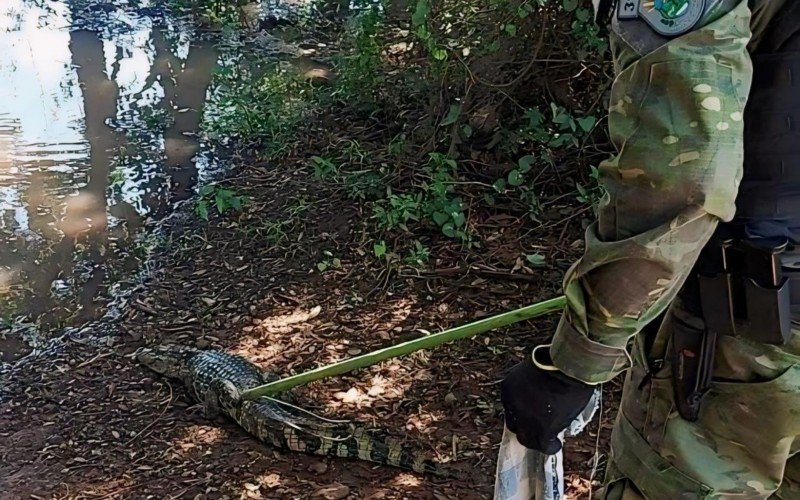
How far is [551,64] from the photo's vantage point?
184 inches

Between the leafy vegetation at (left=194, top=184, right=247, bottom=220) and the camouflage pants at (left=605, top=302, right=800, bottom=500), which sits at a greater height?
the camouflage pants at (left=605, top=302, right=800, bottom=500)

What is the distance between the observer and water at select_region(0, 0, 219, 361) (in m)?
5.09

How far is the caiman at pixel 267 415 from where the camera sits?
320 cm

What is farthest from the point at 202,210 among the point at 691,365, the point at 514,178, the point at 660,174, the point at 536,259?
the point at 660,174

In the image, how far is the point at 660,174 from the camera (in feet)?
4.17

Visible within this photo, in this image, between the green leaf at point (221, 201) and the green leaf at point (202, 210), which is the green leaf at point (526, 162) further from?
the green leaf at point (202, 210)

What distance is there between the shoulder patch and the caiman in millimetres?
2161

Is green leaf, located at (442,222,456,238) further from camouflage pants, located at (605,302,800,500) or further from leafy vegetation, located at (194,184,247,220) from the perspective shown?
camouflage pants, located at (605,302,800,500)

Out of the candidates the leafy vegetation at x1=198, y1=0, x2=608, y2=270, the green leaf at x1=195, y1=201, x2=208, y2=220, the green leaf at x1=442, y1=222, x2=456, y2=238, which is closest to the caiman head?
the leafy vegetation at x1=198, y1=0, x2=608, y2=270

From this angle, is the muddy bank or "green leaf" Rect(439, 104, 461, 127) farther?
"green leaf" Rect(439, 104, 461, 127)

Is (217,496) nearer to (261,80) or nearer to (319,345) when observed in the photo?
(319,345)

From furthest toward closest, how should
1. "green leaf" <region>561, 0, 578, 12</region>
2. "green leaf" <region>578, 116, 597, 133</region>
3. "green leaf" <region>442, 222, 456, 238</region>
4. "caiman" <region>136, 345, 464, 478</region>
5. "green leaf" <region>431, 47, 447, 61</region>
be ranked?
"green leaf" <region>431, 47, 447, 61</region> → "green leaf" <region>442, 222, 456, 238</region> → "green leaf" <region>578, 116, 597, 133</region> → "green leaf" <region>561, 0, 578, 12</region> → "caiman" <region>136, 345, 464, 478</region>

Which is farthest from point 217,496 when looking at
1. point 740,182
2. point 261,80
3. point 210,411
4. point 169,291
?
point 261,80

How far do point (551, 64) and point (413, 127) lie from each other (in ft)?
3.99
